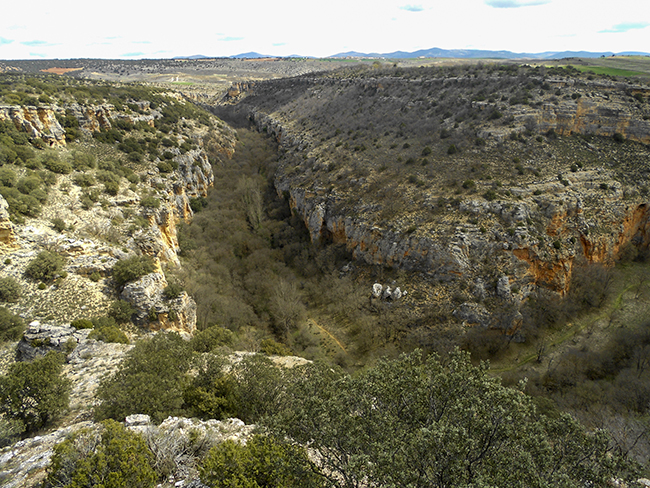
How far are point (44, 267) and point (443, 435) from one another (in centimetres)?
2446

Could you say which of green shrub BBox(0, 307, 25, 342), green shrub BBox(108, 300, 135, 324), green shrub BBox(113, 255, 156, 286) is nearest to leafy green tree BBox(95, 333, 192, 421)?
green shrub BBox(108, 300, 135, 324)

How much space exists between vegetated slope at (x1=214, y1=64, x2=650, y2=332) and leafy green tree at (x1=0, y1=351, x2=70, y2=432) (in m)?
26.8

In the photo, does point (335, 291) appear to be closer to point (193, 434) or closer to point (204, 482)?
point (193, 434)

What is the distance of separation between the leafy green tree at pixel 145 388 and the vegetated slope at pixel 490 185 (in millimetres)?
23140

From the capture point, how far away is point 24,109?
105ft

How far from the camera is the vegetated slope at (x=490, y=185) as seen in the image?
31359 mm

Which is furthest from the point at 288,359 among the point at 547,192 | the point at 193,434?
the point at 547,192

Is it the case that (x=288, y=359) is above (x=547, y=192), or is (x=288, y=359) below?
below

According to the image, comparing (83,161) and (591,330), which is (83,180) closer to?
(83,161)

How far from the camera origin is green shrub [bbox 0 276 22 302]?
18.8 meters

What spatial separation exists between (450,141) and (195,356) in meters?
39.7

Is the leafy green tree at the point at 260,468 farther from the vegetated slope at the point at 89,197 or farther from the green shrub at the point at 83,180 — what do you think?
the green shrub at the point at 83,180

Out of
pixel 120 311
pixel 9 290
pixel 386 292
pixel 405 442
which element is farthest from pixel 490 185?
pixel 9 290

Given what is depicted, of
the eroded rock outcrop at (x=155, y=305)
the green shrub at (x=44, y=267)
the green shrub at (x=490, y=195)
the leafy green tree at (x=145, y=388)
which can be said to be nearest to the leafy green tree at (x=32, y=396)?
the leafy green tree at (x=145, y=388)
